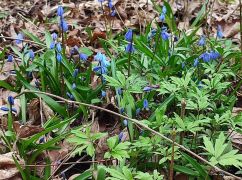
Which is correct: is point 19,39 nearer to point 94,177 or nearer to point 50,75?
point 50,75

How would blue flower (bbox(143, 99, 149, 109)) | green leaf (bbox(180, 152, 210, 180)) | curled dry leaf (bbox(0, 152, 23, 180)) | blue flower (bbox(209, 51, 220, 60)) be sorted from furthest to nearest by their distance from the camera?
1. blue flower (bbox(209, 51, 220, 60))
2. blue flower (bbox(143, 99, 149, 109))
3. curled dry leaf (bbox(0, 152, 23, 180))
4. green leaf (bbox(180, 152, 210, 180))

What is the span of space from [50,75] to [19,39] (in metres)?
0.59

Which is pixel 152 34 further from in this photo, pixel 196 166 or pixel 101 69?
pixel 196 166

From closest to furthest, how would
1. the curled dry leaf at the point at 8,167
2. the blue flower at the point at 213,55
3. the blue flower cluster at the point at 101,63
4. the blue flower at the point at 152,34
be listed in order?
the curled dry leaf at the point at 8,167, the blue flower cluster at the point at 101,63, the blue flower at the point at 213,55, the blue flower at the point at 152,34

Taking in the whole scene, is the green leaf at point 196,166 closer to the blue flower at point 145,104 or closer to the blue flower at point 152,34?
the blue flower at point 145,104

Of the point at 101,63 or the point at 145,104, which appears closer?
the point at 145,104

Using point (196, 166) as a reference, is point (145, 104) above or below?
above

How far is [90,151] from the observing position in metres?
2.21

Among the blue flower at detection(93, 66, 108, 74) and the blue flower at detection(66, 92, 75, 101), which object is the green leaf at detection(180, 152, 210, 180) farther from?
the blue flower at detection(66, 92, 75, 101)

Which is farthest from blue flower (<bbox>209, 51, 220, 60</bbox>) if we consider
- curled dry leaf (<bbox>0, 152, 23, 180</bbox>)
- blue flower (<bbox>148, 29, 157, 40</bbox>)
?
curled dry leaf (<bbox>0, 152, 23, 180</bbox>)

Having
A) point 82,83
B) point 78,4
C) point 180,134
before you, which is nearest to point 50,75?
point 82,83

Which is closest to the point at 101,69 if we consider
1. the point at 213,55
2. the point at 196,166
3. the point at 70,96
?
the point at 70,96

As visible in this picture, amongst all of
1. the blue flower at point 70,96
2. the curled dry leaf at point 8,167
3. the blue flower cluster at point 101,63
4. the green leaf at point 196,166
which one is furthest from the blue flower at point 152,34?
the curled dry leaf at point 8,167

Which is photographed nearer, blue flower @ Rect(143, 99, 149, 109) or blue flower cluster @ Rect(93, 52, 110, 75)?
blue flower @ Rect(143, 99, 149, 109)
